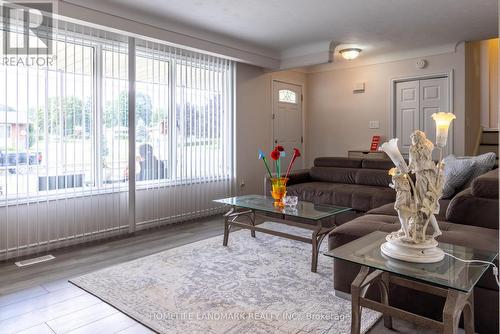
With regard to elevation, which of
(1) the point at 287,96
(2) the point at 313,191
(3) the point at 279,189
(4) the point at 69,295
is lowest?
(4) the point at 69,295

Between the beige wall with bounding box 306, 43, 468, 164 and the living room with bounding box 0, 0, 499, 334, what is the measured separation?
0.03 m

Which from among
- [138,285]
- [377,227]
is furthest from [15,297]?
[377,227]

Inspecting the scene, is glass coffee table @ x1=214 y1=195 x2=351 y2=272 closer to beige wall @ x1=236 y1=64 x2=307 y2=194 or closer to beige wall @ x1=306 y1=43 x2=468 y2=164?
beige wall @ x1=236 y1=64 x2=307 y2=194

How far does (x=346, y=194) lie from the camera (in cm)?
420

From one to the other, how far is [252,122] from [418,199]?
4.25 m

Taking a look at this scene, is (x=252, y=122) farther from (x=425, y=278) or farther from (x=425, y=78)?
(x=425, y=278)

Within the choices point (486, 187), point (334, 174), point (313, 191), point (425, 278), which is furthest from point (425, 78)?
point (425, 278)

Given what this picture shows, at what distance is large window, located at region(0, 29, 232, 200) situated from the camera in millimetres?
3312

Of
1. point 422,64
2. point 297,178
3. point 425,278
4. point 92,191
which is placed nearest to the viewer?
point 425,278

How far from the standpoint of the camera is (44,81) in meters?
3.41

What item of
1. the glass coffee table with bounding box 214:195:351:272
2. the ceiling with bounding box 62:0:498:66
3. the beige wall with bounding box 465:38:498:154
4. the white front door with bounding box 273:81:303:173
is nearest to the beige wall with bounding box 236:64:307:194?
the white front door with bounding box 273:81:303:173

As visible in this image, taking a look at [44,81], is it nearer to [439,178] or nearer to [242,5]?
[242,5]

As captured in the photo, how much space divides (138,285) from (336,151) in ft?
15.8

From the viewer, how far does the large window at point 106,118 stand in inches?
130
